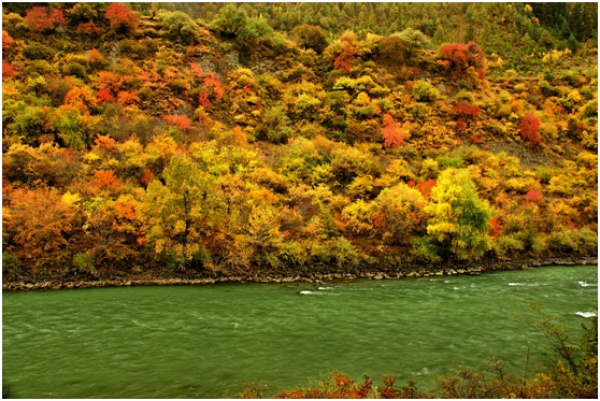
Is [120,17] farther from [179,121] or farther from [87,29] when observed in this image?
[179,121]

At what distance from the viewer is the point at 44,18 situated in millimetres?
56156

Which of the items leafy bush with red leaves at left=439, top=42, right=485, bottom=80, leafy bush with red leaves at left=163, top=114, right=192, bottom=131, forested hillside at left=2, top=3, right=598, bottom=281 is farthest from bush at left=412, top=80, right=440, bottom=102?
leafy bush with red leaves at left=163, top=114, right=192, bottom=131

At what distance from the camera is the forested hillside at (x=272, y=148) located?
32.2 metres

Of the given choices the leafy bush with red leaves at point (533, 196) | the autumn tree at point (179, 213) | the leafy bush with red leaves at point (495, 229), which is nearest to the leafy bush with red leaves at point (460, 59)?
the leafy bush with red leaves at point (533, 196)

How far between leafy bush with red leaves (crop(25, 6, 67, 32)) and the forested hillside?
0.58 feet

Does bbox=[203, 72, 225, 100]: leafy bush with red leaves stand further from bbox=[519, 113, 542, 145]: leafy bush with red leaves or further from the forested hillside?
bbox=[519, 113, 542, 145]: leafy bush with red leaves

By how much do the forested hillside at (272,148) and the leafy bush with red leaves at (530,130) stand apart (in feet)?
0.93

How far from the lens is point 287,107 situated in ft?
200

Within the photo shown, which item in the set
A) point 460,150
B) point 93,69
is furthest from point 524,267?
point 93,69

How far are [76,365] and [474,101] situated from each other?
62.7m

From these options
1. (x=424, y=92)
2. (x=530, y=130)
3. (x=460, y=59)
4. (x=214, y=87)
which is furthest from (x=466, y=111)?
(x=214, y=87)

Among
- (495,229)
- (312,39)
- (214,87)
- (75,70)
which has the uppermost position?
(312,39)

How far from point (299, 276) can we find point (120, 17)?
164 feet

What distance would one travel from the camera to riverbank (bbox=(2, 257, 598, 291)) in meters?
28.5
